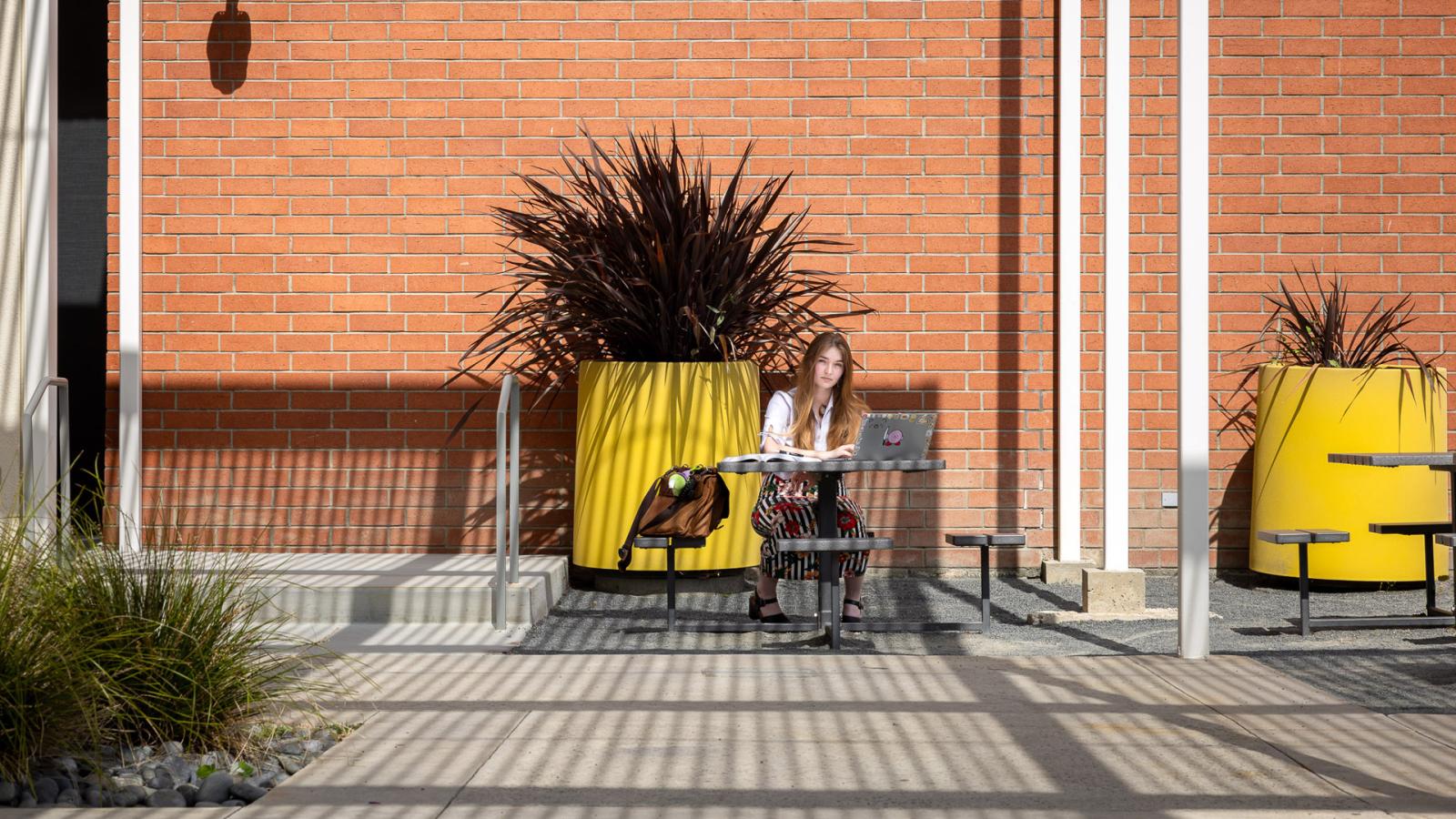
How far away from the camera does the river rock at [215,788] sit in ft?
9.46

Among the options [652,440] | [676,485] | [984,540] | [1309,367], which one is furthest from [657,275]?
[1309,367]

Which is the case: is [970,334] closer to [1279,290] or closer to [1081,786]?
[1279,290]

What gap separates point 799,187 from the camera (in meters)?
6.46

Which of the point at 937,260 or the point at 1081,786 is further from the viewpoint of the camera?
the point at 937,260

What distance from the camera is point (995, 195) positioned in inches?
255

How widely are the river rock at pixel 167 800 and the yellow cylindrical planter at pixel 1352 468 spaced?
4.48 meters

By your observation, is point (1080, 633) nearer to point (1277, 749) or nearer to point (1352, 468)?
point (1352, 468)

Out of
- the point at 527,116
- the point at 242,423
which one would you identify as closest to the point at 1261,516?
the point at 527,116

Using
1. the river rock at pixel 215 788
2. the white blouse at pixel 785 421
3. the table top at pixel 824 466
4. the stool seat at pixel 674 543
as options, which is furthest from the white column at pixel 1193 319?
the river rock at pixel 215 788

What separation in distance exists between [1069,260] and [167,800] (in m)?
4.29

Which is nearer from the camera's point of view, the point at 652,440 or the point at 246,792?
the point at 246,792

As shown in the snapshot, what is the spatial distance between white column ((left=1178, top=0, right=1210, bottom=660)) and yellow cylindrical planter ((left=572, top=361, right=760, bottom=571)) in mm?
1847

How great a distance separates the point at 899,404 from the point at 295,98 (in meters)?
3.02

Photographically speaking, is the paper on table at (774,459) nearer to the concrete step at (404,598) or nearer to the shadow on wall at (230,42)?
the concrete step at (404,598)
